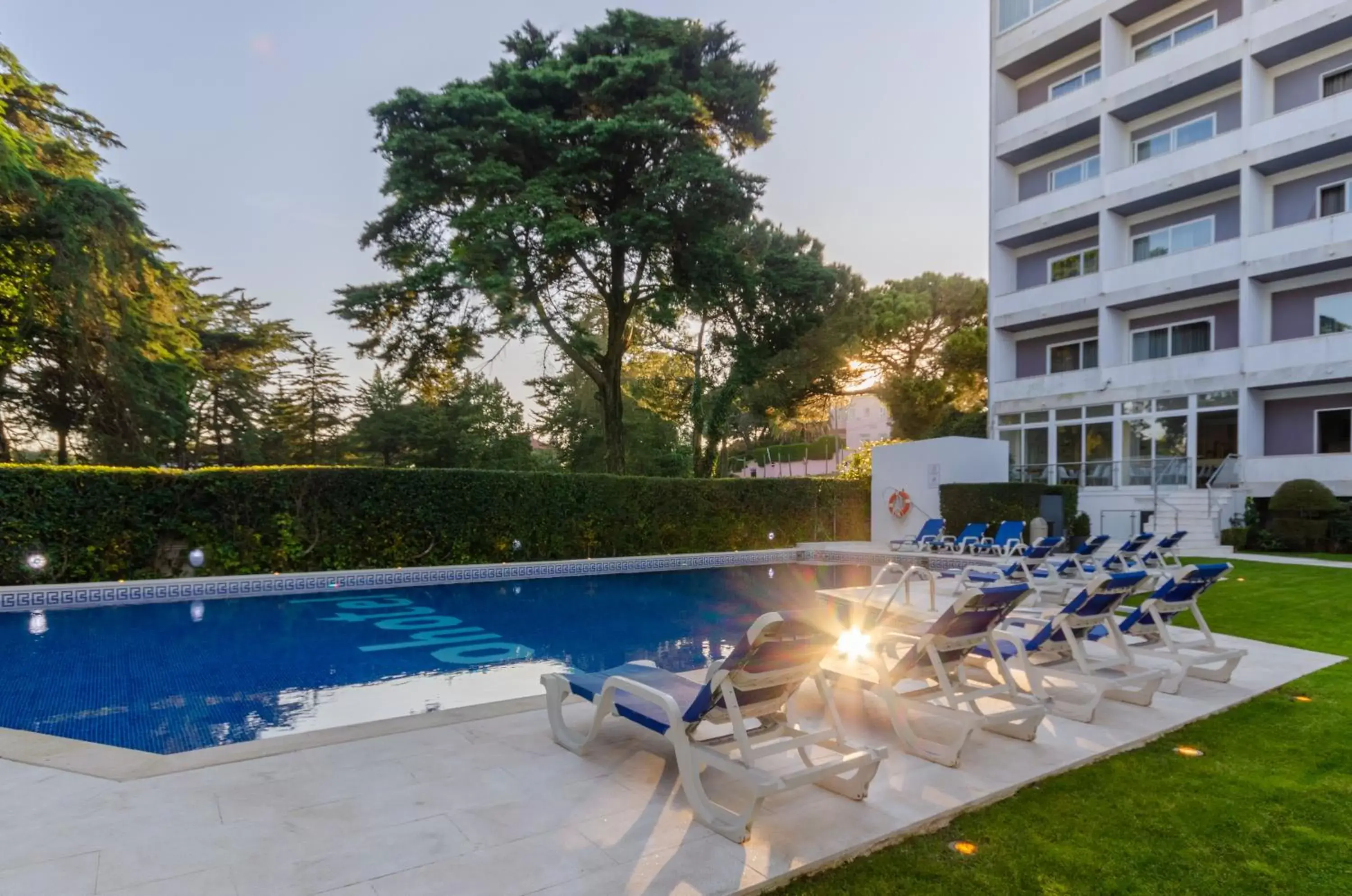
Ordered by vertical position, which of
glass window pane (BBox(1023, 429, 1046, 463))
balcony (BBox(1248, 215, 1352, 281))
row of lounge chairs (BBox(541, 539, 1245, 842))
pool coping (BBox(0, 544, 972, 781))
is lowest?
pool coping (BBox(0, 544, 972, 781))

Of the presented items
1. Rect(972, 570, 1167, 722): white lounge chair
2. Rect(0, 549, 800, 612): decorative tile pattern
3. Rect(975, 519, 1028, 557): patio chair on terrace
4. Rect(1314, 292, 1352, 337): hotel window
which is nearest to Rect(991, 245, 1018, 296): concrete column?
Rect(1314, 292, 1352, 337): hotel window

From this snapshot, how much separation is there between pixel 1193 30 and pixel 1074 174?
481cm

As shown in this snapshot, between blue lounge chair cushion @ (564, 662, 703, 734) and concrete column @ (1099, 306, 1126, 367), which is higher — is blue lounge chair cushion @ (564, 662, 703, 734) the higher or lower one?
the lower one

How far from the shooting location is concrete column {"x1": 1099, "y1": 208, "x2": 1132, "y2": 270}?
76.9ft

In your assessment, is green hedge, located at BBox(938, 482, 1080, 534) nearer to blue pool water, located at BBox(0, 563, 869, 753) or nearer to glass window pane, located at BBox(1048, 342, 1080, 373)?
glass window pane, located at BBox(1048, 342, 1080, 373)

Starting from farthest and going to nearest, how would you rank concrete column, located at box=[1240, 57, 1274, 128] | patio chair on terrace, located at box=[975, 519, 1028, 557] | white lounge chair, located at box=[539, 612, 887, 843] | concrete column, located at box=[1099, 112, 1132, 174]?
concrete column, located at box=[1099, 112, 1132, 174] → concrete column, located at box=[1240, 57, 1274, 128] → patio chair on terrace, located at box=[975, 519, 1028, 557] → white lounge chair, located at box=[539, 612, 887, 843]

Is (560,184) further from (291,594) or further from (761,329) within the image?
(291,594)

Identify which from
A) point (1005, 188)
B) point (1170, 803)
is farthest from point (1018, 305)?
point (1170, 803)

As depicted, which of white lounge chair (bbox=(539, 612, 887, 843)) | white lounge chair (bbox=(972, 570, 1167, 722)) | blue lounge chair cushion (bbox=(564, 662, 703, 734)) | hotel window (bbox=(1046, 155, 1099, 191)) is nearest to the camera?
white lounge chair (bbox=(539, 612, 887, 843))

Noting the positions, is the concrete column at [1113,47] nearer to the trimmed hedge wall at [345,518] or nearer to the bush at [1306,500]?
the bush at [1306,500]

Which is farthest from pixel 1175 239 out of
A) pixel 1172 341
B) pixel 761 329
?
pixel 761 329

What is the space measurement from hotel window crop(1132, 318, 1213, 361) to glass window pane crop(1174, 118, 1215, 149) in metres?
5.21

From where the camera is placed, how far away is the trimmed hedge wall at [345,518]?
12.4 m

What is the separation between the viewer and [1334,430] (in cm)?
1944
